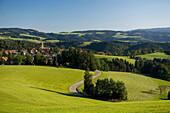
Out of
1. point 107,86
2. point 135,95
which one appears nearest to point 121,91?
point 107,86

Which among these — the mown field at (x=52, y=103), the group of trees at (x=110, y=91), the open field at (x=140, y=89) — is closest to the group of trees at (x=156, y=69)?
the open field at (x=140, y=89)

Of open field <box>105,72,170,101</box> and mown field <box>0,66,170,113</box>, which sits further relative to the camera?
open field <box>105,72,170,101</box>

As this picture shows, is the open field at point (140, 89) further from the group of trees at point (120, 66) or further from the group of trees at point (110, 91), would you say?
the group of trees at point (120, 66)

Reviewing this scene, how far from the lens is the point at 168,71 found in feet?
311

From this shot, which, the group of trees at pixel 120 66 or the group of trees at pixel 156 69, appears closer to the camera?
the group of trees at pixel 156 69

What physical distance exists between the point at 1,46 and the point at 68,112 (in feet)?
552

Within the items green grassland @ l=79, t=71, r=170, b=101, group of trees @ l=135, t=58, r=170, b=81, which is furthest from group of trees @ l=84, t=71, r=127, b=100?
group of trees @ l=135, t=58, r=170, b=81

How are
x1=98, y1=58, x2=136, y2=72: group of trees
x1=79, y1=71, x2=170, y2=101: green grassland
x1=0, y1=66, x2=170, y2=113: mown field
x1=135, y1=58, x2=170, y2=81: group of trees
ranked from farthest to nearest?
x1=98, y1=58, x2=136, y2=72: group of trees → x1=135, y1=58, x2=170, y2=81: group of trees → x1=79, y1=71, x2=170, y2=101: green grassland → x1=0, y1=66, x2=170, y2=113: mown field

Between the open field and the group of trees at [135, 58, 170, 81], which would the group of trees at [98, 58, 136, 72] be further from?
the open field

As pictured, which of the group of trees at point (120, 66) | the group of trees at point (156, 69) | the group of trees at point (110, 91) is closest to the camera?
the group of trees at point (110, 91)

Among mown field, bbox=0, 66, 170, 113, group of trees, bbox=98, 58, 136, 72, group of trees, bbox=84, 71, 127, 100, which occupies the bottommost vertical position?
group of trees, bbox=98, 58, 136, 72

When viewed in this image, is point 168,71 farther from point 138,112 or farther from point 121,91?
point 138,112

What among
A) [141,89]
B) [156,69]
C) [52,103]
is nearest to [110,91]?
[141,89]

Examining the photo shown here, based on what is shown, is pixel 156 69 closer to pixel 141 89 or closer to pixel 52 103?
pixel 141 89
